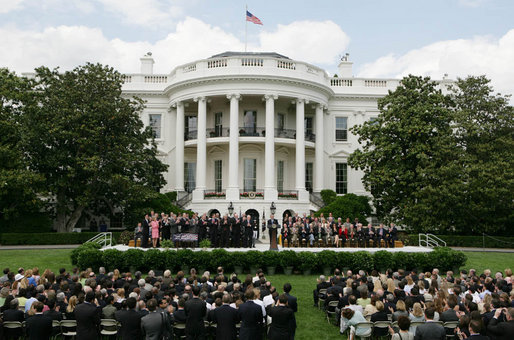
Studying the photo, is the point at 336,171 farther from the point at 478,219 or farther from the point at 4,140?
the point at 4,140

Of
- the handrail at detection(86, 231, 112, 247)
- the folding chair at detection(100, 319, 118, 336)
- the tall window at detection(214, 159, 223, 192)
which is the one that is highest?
the tall window at detection(214, 159, 223, 192)

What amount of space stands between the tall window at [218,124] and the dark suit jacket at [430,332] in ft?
88.3

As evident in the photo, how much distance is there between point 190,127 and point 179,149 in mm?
2999

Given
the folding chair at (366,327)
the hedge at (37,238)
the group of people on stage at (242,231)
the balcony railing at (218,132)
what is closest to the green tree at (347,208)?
the group of people on stage at (242,231)

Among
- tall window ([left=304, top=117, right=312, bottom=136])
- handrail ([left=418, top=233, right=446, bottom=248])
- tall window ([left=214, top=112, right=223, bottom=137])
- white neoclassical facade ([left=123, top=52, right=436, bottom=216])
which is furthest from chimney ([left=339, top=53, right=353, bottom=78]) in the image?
handrail ([left=418, top=233, right=446, bottom=248])

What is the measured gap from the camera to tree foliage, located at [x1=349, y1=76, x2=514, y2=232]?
80.4 ft

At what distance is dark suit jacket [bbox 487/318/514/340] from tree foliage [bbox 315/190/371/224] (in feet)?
67.1

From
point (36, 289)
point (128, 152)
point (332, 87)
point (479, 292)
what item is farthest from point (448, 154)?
point (36, 289)

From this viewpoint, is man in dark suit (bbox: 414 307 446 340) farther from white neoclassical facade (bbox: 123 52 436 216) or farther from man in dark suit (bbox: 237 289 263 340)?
white neoclassical facade (bbox: 123 52 436 216)

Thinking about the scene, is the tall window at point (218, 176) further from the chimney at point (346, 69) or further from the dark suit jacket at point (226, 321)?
the dark suit jacket at point (226, 321)

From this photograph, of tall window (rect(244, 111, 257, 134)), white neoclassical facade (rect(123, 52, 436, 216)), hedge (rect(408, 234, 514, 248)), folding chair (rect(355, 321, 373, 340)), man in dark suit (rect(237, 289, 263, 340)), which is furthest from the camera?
tall window (rect(244, 111, 257, 134))

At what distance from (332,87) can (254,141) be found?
971 cm

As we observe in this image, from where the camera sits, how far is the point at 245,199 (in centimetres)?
2866

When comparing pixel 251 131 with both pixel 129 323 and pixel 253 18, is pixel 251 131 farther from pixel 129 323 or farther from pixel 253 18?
pixel 129 323
